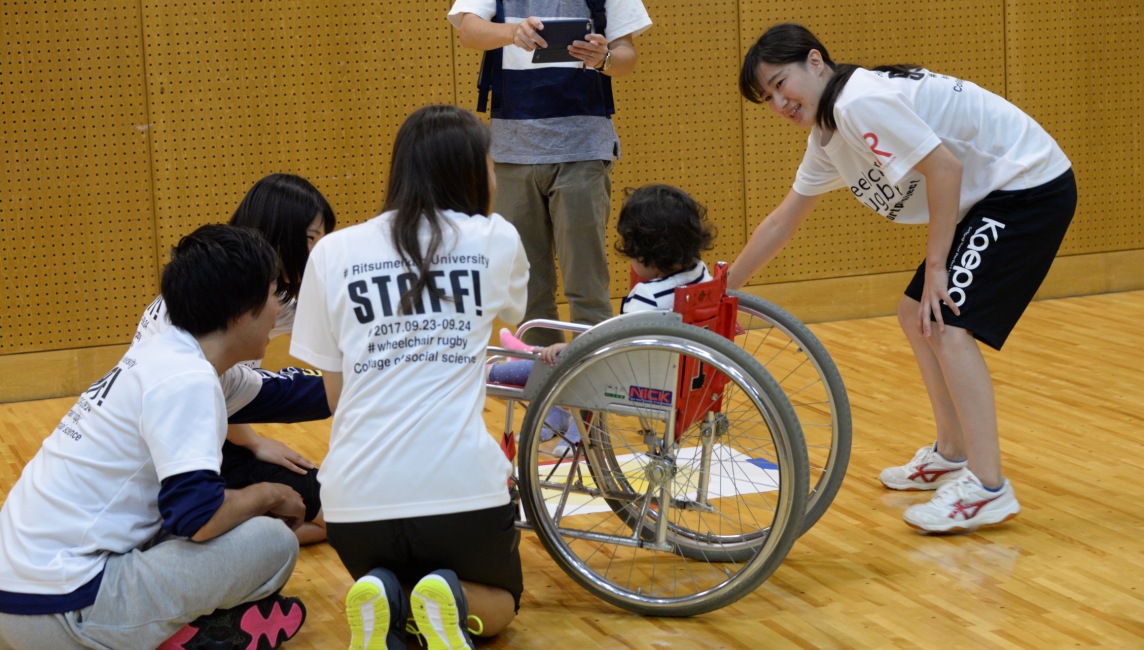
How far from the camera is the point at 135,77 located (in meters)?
4.46

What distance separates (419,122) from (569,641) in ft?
3.16

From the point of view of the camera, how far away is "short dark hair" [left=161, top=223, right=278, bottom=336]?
220 centimetres

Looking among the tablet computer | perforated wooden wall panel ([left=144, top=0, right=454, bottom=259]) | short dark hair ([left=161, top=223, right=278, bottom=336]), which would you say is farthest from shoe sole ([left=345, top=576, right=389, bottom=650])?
perforated wooden wall panel ([left=144, top=0, right=454, bottom=259])

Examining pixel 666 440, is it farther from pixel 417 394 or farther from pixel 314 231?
pixel 314 231

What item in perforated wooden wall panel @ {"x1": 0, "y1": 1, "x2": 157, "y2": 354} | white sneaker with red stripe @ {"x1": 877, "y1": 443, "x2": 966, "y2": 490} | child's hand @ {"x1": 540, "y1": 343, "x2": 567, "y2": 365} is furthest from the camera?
perforated wooden wall panel @ {"x1": 0, "y1": 1, "x2": 157, "y2": 354}

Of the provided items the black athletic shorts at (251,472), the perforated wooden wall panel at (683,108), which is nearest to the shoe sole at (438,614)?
the black athletic shorts at (251,472)

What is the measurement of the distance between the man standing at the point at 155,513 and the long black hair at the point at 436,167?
0.29 meters

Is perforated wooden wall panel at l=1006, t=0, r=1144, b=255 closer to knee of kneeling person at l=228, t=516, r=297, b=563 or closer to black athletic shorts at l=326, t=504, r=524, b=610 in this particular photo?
black athletic shorts at l=326, t=504, r=524, b=610

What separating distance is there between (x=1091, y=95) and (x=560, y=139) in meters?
2.98

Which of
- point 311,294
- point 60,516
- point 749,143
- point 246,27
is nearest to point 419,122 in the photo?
point 311,294

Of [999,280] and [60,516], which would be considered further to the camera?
[999,280]

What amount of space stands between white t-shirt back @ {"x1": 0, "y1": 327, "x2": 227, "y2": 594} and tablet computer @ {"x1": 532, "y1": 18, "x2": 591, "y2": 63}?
4.85 feet

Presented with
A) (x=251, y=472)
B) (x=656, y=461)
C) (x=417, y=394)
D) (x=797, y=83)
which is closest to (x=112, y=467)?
(x=417, y=394)

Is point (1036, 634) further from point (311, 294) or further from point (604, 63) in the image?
point (604, 63)
